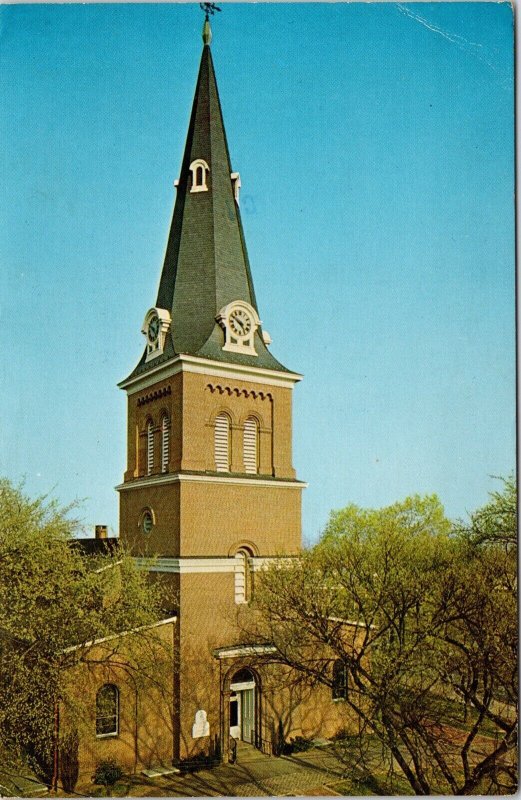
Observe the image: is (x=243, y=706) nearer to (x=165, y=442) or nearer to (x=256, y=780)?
(x=256, y=780)

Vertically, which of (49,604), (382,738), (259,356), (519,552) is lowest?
(382,738)

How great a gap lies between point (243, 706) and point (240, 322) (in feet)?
36.8

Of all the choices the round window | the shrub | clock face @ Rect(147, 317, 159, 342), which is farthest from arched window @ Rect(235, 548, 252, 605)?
clock face @ Rect(147, 317, 159, 342)

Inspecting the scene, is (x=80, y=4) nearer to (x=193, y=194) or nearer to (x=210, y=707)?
(x=193, y=194)

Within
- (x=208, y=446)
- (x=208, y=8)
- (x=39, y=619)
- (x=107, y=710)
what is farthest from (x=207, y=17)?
(x=107, y=710)

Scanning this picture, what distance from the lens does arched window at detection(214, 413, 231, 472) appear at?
2003 cm

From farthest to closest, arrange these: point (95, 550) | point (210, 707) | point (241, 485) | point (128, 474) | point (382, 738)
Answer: point (95, 550) → point (128, 474) → point (241, 485) → point (210, 707) → point (382, 738)

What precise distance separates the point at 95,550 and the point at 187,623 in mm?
5986

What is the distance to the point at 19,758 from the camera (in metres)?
13.6

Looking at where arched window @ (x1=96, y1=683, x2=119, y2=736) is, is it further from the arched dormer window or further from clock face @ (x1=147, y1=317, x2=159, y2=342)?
the arched dormer window

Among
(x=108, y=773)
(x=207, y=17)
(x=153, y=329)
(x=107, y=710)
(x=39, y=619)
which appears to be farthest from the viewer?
(x=153, y=329)

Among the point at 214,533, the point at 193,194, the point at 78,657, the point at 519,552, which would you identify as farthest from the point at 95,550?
the point at 519,552

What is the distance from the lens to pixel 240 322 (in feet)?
68.1

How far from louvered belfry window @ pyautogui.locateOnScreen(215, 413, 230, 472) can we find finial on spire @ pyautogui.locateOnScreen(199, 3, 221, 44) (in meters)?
9.87
